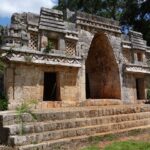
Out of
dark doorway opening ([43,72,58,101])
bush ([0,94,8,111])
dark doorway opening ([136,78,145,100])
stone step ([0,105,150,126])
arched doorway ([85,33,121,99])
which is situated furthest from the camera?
dark doorway opening ([136,78,145,100])

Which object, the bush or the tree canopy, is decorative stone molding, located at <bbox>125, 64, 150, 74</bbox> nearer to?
the bush

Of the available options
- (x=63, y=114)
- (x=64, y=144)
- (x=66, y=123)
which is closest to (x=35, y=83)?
(x=63, y=114)

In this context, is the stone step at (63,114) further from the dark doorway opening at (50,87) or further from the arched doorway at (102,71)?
the arched doorway at (102,71)

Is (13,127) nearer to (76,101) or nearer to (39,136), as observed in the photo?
(39,136)

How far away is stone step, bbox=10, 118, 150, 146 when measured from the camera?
6748mm

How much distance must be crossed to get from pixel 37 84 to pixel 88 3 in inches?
728

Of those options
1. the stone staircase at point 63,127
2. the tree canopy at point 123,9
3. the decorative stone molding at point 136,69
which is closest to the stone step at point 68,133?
the stone staircase at point 63,127

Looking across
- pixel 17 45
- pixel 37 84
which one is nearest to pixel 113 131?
pixel 37 84

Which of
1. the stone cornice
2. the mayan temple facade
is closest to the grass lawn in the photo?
the mayan temple facade

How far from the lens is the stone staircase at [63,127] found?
6.88 meters

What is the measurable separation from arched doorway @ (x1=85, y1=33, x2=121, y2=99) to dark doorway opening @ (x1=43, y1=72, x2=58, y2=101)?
13.1 ft

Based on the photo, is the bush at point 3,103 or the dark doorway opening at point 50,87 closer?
the bush at point 3,103

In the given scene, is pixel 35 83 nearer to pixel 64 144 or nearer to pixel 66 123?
pixel 66 123

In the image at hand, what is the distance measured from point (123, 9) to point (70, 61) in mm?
17460
